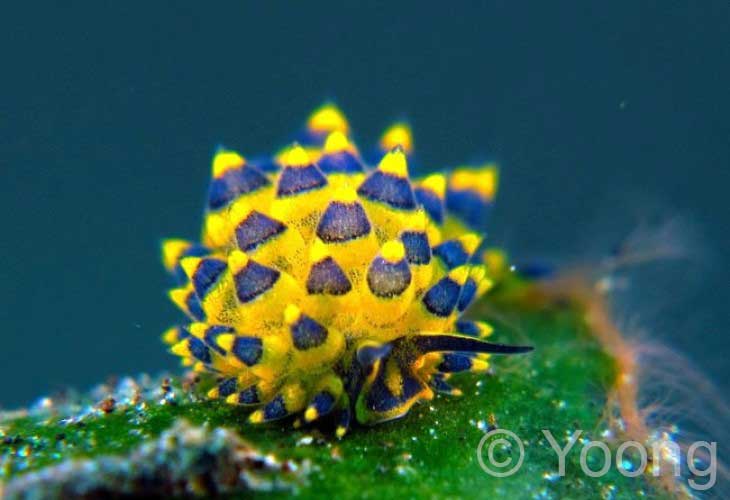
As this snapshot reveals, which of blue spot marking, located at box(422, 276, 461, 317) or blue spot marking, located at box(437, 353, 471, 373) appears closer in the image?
blue spot marking, located at box(422, 276, 461, 317)

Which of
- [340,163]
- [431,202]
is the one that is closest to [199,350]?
[340,163]

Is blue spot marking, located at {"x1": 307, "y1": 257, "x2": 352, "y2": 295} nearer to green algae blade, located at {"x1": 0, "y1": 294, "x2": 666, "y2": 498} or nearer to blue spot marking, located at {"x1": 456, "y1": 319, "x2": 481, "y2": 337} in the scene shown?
green algae blade, located at {"x1": 0, "y1": 294, "x2": 666, "y2": 498}

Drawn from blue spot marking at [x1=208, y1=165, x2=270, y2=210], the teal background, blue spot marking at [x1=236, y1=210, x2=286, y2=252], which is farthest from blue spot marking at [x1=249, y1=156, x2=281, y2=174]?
the teal background

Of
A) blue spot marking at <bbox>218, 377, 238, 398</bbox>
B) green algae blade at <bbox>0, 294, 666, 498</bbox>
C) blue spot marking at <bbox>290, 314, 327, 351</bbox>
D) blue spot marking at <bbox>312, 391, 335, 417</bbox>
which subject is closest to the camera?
green algae blade at <bbox>0, 294, 666, 498</bbox>

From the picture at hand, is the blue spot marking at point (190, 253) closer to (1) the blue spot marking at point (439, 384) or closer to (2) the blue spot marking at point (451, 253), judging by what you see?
(2) the blue spot marking at point (451, 253)

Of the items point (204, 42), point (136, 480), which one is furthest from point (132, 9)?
point (136, 480)

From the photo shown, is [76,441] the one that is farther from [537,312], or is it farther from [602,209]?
[602,209]

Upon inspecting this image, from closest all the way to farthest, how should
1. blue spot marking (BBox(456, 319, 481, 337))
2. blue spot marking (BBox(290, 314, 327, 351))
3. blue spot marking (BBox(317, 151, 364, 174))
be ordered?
blue spot marking (BBox(290, 314, 327, 351)), blue spot marking (BBox(456, 319, 481, 337)), blue spot marking (BBox(317, 151, 364, 174))

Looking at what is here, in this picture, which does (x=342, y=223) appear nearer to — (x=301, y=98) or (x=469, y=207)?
(x=469, y=207)
